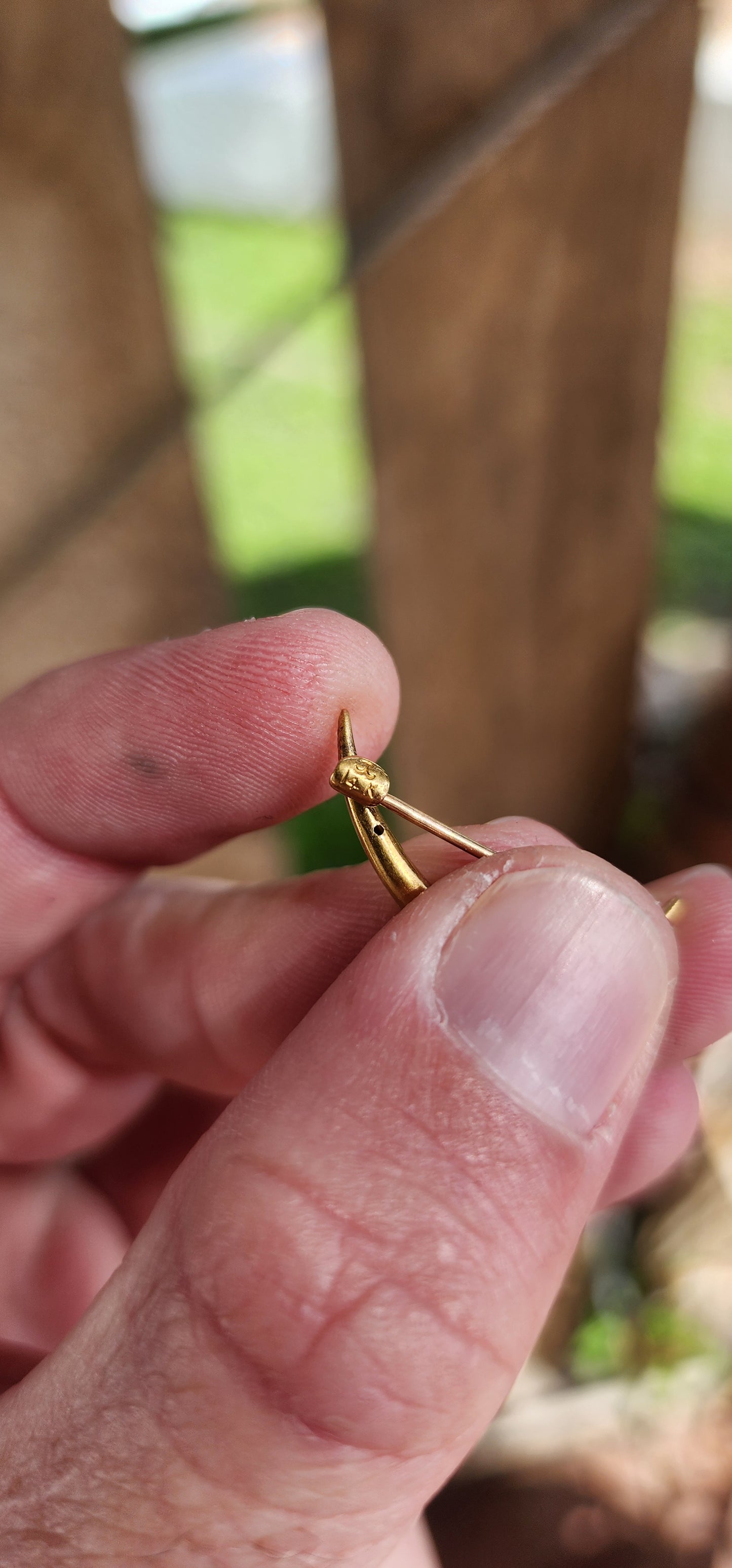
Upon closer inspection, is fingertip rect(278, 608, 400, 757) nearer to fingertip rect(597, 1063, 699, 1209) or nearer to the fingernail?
the fingernail

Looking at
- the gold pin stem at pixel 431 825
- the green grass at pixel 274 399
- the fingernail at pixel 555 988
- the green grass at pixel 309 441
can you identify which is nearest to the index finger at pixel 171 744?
the gold pin stem at pixel 431 825

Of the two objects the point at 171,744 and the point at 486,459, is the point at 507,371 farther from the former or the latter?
the point at 171,744

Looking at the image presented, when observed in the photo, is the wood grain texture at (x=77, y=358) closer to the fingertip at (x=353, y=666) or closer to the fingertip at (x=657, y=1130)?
the fingertip at (x=353, y=666)

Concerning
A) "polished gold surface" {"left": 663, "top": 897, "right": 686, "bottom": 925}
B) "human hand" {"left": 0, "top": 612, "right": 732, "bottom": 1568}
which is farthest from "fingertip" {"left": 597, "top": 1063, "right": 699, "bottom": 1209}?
"human hand" {"left": 0, "top": 612, "right": 732, "bottom": 1568}

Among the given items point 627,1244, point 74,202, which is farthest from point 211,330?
point 627,1244

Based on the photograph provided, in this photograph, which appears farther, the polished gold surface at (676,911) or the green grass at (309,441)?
the green grass at (309,441)

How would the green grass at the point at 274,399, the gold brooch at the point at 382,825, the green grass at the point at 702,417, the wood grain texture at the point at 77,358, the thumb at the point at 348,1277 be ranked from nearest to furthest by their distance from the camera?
the thumb at the point at 348,1277
the gold brooch at the point at 382,825
the wood grain texture at the point at 77,358
the green grass at the point at 274,399
the green grass at the point at 702,417
